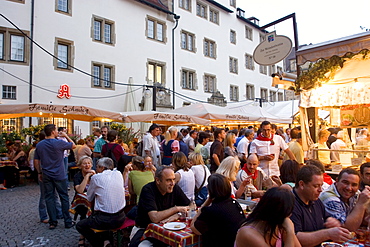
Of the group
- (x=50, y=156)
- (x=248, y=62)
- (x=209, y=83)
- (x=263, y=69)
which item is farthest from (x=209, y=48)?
(x=50, y=156)

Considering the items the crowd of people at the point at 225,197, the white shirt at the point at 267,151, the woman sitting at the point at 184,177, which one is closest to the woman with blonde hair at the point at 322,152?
the crowd of people at the point at 225,197

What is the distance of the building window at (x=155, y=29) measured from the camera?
75.5 feet

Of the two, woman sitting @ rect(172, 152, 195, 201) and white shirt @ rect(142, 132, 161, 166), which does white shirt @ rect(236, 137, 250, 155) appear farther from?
woman sitting @ rect(172, 152, 195, 201)

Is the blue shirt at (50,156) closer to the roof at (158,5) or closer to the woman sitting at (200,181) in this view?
the woman sitting at (200,181)

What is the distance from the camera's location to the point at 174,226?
12.0ft

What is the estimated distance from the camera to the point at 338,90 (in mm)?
6961

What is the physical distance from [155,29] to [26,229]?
1935 centimetres

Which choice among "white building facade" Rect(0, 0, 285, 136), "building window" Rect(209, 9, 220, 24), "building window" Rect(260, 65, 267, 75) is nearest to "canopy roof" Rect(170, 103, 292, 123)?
"white building facade" Rect(0, 0, 285, 136)

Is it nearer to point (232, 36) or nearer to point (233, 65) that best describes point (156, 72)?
point (233, 65)

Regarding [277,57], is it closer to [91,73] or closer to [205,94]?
[91,73]

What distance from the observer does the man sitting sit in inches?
Result: 152

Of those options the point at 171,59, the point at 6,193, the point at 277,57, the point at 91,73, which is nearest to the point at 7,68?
the point at 91,73

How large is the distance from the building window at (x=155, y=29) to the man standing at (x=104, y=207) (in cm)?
1945

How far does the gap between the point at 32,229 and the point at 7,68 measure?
484 inches
